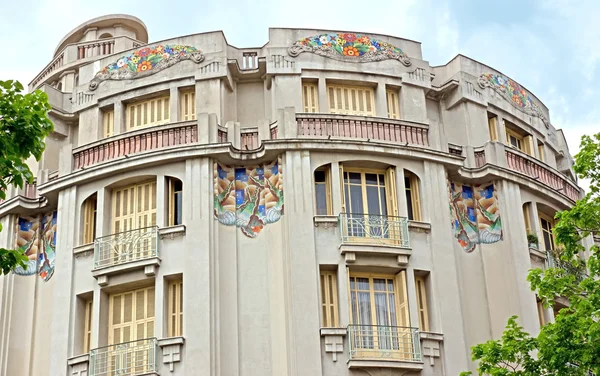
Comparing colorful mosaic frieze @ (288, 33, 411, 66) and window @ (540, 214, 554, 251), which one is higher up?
colorful mosaic frieze @ (288, 33, 411, 66)

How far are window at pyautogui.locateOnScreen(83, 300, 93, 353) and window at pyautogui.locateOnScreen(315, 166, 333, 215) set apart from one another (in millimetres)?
6299

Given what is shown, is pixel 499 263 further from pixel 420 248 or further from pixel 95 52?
pixel 95 52

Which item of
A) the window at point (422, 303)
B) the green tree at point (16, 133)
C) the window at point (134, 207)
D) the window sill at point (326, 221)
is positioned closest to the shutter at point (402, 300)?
the window at point (422, 303)

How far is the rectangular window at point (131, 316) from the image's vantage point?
24578 mm

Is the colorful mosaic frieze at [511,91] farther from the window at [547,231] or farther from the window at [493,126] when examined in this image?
the window at [547,231]

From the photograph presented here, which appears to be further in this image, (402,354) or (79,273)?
(79,273)

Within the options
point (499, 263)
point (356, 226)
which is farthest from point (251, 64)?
point (499, 263)

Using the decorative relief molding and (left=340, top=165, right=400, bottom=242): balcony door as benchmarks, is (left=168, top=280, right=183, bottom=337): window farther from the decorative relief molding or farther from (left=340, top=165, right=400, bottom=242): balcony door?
(left=340, top=165, right=400, bottom=242): balcony door

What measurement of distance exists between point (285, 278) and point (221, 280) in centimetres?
157

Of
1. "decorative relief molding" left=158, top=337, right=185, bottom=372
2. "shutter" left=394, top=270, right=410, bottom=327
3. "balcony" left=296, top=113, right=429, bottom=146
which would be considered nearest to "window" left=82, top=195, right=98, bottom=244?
"decorative relief molding" left=158, top=337, right=185, bottom=372

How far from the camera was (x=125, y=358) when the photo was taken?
24000 mm

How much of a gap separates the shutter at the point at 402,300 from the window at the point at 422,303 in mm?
440

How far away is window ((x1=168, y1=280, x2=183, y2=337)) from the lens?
79.5 ft

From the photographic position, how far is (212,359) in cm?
2325
